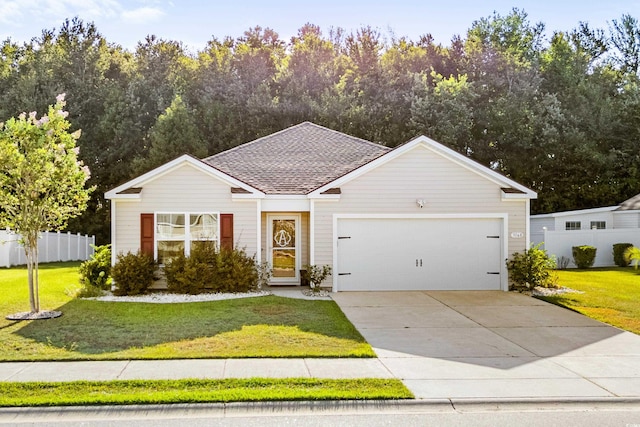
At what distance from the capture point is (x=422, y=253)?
1695 centimetres

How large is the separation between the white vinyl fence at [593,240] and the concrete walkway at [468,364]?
503 inches

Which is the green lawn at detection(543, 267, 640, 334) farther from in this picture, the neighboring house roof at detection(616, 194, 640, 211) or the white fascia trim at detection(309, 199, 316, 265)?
the white fascia trim at detection(309, 199, 316, 265)

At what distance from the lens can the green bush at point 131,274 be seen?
15531mm

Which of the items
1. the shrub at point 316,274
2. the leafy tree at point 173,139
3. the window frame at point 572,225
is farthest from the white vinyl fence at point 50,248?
the window frame at point 572,225

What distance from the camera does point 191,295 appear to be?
50.8 ft

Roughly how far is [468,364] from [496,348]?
1.31 meters

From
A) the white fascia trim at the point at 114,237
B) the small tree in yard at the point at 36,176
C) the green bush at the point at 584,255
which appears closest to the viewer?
the small tree in yard at the point at 36,176

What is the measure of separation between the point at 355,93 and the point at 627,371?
1224 inches

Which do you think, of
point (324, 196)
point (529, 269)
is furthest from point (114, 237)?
point (529, 269)

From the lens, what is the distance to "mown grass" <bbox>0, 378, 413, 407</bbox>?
680cm

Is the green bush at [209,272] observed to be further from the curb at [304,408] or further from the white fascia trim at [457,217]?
the curb at [304,408]

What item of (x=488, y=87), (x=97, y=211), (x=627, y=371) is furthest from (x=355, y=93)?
(x=627, y=371)

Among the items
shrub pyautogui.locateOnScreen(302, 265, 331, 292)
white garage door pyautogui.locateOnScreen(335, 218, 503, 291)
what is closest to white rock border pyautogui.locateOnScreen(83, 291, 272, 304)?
shrub pyautogui.locateOnScreen(302, 265, 331, 292)

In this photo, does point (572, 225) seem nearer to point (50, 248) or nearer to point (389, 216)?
point (389, 216)
